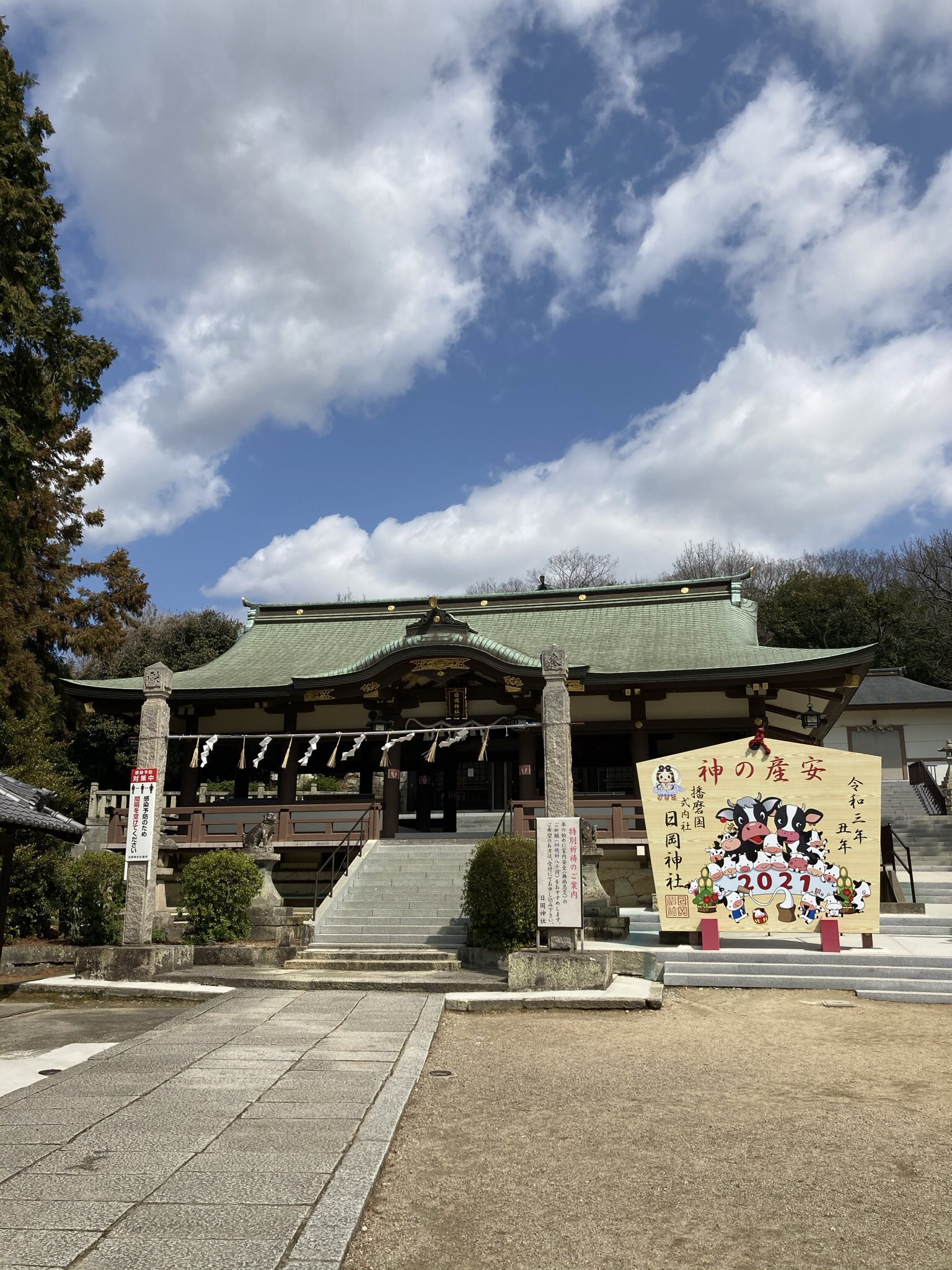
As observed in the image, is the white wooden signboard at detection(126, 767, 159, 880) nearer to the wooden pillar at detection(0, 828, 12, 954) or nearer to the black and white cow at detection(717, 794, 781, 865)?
the wooden pillar at detection(0, 828, 12, 954)

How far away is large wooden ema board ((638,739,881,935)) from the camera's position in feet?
38.7

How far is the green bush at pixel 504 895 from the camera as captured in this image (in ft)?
37.0

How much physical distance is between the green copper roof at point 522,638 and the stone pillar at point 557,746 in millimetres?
5484

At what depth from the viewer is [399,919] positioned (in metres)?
13.9

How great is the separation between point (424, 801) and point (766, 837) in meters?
11.3

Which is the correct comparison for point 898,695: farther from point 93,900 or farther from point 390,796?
point 93,900

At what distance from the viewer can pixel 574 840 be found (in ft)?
34.2

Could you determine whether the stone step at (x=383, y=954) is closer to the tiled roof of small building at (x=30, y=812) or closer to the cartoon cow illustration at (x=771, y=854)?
the tiled roof of small building at (x=30, y=812)

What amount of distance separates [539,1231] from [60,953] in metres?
11.4

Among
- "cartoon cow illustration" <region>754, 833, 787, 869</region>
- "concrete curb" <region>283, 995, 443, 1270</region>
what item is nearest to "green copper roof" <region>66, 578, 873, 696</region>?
"cartoon cow illustration" <region>754, 833, 787, 869</region>

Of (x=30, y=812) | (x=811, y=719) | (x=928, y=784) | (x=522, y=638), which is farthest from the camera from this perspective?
(x=928, y=784)

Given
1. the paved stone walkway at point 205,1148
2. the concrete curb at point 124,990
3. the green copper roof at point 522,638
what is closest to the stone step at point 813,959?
the paved stone walkway at point 205,1148

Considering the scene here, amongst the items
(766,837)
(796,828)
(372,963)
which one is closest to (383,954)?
(372,963)

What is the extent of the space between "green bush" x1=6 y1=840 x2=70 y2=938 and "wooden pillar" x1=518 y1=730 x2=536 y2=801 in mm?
8653
